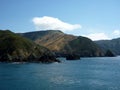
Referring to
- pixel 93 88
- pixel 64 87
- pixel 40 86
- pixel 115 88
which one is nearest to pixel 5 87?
pixel 40 86

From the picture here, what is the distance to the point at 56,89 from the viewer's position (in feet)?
289

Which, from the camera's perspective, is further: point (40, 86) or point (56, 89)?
point (40, 86)

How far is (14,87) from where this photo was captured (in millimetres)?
91812

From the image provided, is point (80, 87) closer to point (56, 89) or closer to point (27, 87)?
point (56, 89)

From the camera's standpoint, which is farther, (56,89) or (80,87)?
(80,87)

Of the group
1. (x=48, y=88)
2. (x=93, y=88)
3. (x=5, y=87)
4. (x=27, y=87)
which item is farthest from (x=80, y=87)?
(x=5, y=87)

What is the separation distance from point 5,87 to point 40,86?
11.6m

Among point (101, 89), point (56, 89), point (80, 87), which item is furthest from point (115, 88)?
point (56, 89)

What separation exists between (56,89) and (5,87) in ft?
56.5

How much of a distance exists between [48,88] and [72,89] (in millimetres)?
7816

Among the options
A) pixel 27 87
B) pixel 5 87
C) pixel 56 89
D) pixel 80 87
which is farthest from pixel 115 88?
pixel 5 87

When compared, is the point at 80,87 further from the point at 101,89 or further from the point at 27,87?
the point at 27,87

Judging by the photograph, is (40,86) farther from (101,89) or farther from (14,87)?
(101,89)

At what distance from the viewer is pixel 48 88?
296 ft
